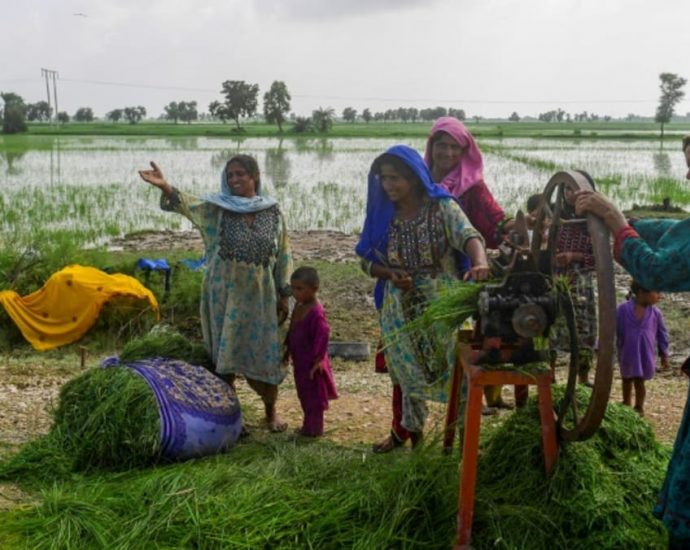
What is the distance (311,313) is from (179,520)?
1580 millimetres

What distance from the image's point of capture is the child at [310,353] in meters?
4.28

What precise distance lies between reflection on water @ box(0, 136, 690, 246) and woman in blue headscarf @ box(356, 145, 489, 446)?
9.85 metres

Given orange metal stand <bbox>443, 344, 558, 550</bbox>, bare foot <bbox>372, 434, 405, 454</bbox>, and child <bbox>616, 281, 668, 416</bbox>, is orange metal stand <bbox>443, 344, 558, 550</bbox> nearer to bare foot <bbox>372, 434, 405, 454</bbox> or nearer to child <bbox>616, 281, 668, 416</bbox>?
bare foot <bbox>372, 434, 405, 454</bbox>

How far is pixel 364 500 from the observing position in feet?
9.65

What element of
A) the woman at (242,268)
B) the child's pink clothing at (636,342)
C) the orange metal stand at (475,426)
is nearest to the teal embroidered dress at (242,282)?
the woman at (242,268)

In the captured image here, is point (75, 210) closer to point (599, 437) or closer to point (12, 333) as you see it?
point (12, 333)

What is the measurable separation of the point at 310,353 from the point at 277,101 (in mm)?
50375

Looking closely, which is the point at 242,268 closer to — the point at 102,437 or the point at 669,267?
the point at 102,437

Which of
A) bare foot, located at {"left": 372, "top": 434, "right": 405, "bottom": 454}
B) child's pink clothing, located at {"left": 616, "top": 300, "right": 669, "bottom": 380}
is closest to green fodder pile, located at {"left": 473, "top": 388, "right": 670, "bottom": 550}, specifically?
bare foot, located at {"left": 372, "top": 434, "right": 405, "bottom": 454}

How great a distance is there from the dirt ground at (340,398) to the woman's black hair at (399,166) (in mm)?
1114

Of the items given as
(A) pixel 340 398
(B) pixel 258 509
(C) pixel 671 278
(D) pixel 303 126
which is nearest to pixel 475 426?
(C) pixel 671 278

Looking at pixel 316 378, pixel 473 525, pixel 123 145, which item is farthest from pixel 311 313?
pixel 123 145

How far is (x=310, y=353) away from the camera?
14.2ft

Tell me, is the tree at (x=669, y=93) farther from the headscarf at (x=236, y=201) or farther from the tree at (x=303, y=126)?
the headscarf at (x=236, y=201)
